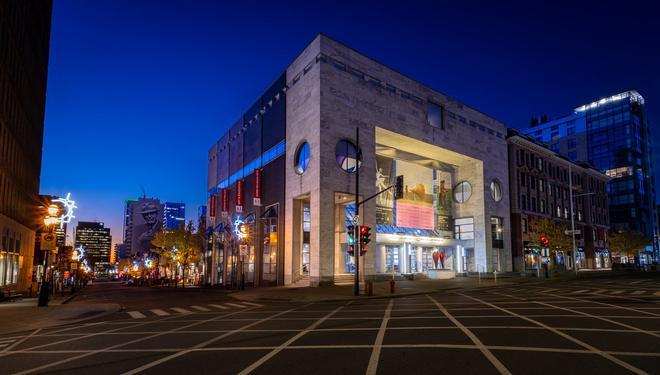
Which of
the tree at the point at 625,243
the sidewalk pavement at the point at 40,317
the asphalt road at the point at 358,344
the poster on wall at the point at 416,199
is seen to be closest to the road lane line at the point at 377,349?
the asphalt road at the point at 358,344

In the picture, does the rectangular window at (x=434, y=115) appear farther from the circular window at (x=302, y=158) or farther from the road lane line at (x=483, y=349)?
the road lane line at (x=483, y=349)

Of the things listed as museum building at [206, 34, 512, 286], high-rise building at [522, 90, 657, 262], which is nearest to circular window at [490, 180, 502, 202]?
museum building at [206, 34, 512, 286]

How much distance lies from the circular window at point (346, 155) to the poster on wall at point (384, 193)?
673cm

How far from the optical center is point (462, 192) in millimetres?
58344

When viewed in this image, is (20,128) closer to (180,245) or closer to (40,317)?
(40,317)

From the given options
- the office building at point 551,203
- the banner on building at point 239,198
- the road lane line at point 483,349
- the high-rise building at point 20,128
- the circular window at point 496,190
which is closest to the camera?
the road lane line at point 483,349

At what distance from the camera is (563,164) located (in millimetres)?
77188

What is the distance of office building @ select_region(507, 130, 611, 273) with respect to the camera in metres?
63.2

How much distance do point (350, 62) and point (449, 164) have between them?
22.2 meters

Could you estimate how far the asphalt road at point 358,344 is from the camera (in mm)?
8883

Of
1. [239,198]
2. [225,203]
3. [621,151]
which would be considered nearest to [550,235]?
[239,198]

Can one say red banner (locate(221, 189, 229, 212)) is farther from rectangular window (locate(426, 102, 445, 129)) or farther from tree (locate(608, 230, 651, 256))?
tree (locate(608, 230, 651, 256))

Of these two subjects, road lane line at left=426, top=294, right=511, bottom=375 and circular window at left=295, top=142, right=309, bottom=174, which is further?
circular window at left=295, top=142, right=309, bottom=174

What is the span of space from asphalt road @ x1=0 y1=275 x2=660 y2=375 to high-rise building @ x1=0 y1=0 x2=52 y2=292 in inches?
848
